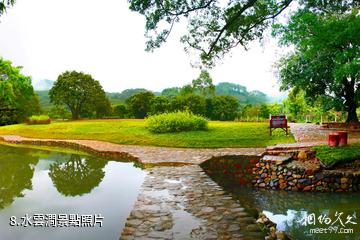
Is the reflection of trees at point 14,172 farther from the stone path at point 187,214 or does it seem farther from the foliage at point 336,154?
the foliage at point 336,154

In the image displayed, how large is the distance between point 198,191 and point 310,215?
96.1 inches

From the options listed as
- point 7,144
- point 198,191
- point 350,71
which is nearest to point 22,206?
point 198,191

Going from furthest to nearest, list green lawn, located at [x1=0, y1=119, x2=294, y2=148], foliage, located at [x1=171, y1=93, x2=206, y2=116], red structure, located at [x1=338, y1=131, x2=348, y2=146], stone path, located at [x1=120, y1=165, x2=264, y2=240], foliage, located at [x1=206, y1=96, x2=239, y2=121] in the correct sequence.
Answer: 1. foliage, located at [x1=206, y1=96, x2=239, y2=121]
2. foliage, located at [x1=171, y1=93, x2=206, y2=116]
3. green lawn, located at [x1=0, y1=119, x2=294, y2=148]
4. red structure, located at [x1=338, y1=131, x2=348, y2=146]
5. stone path, located at [x1=120, y1=165, x2=264, y2=240]

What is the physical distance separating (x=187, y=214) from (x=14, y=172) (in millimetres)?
8220

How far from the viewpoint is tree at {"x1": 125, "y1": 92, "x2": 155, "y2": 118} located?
3253 cm

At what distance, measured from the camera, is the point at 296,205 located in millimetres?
7801

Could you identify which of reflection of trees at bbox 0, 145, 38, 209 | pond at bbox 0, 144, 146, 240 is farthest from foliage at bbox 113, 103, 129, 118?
pond at bbox 0, 144, 146, 240

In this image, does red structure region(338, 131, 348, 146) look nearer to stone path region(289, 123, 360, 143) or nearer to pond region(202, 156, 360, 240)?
stone path region(289, 123, 360, 143)

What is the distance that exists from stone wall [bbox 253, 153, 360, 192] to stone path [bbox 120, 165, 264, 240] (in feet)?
9.75

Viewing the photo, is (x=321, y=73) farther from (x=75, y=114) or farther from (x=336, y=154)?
(x=75, y=114)

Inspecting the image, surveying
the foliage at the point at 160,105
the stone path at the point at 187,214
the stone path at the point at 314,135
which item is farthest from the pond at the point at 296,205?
the foliage at the point at 160,105

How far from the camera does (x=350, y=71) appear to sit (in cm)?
754

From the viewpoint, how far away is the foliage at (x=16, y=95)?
1157 inches

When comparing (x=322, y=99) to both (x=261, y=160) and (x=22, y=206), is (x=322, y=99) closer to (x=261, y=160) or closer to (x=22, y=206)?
(x=261, y=160)
